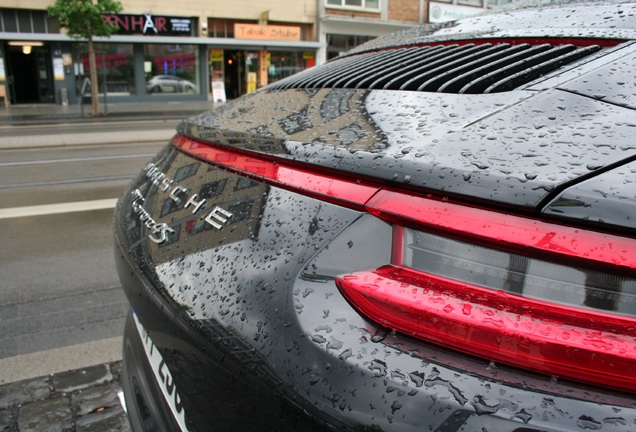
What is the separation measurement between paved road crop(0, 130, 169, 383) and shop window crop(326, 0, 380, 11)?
24320 millimetres

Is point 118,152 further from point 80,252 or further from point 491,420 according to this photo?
point 491,420

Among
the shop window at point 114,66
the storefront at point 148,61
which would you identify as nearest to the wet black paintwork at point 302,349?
the storefront at point 148,61

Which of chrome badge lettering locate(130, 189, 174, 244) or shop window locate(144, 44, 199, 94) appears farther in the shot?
shop window locate(144, 44, 199, 94)

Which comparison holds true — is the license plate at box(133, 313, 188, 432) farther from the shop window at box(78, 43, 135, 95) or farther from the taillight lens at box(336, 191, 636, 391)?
the shop window at box(78, 43, 135, 95)

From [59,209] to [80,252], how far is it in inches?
63.9

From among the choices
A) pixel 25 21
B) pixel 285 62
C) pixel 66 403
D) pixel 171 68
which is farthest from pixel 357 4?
pixel 66 403

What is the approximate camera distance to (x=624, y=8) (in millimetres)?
1423

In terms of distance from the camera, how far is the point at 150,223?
1.46 m

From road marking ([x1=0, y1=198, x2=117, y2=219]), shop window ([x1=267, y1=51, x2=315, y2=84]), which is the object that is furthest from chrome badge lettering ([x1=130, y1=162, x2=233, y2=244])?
shop window ([x1=267, y1=51, x2=315, y2=84])

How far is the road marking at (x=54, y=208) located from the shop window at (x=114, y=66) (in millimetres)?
20617

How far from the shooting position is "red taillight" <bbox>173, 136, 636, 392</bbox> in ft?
2.53

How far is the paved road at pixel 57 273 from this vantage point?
295 cm

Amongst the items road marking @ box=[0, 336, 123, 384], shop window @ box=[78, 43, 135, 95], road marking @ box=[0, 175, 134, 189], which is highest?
shop window @ box=[78, 43, 135, 95]

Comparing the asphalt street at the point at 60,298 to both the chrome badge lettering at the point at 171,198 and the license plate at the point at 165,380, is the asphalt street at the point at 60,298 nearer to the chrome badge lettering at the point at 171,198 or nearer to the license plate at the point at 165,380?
the license plate at the point at 165,380
